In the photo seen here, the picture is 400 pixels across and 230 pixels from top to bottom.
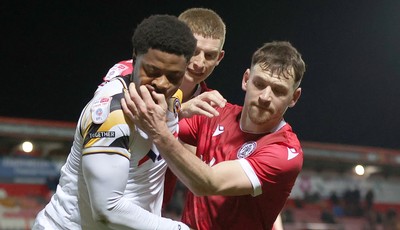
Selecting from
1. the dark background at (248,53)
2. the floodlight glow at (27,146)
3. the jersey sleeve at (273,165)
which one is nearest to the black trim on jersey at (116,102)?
the jersey sleeve at (273,165)

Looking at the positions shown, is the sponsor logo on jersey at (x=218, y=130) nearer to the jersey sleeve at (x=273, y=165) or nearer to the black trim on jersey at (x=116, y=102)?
the jersey sleeve at (x=273, y=165)

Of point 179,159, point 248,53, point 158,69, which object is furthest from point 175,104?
point 248,53

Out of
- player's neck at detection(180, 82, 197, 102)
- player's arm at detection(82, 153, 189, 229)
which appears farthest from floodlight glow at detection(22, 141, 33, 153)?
player's arm at detection(82, 153, 189, 229)

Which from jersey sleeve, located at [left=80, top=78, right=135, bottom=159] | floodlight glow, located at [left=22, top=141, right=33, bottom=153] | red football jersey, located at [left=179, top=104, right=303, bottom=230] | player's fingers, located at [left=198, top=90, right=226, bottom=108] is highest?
floodlight glow, located at [left=22, top=141, right=33, bottom=153]

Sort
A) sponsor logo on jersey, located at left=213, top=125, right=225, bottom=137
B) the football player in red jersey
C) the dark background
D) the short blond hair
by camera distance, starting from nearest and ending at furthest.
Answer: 1. the football player in red jersey
2. sponsor logo on jersey, located at left=213, top=125, right=225, bottom=137
3. the short blond hair
4. the dark background

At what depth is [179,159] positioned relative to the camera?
1914mm

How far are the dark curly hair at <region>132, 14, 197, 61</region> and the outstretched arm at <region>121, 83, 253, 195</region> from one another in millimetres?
108

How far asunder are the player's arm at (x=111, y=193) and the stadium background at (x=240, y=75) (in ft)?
11.8

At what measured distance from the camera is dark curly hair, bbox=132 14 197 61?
1730 millimetres

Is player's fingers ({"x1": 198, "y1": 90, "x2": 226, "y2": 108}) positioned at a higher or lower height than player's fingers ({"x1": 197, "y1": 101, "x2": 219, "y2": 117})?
higher

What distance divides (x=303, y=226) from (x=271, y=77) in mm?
4674

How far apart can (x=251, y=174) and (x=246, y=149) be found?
0.51 ft

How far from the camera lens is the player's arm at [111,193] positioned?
169cm

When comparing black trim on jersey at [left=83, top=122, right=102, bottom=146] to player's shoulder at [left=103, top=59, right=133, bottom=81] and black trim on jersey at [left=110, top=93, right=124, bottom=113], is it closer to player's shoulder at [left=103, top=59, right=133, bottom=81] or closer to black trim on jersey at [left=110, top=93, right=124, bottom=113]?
black trim on jersey at [left=110, top=93, right=124, bottom=113]
